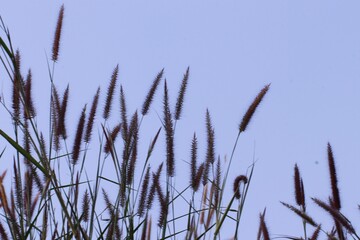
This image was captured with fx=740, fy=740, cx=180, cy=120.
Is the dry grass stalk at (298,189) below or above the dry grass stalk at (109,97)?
below

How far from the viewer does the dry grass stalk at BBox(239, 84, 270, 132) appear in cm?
313

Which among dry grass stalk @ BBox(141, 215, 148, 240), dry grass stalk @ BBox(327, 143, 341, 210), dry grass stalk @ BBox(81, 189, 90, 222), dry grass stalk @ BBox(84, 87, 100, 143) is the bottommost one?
dry grass stalk @ BBox(327, 143, 341, 210)

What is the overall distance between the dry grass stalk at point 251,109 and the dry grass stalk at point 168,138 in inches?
12.0

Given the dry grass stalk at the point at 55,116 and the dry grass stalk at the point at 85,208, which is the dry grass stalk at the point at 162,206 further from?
the dry grass stalk at the point at 55,116

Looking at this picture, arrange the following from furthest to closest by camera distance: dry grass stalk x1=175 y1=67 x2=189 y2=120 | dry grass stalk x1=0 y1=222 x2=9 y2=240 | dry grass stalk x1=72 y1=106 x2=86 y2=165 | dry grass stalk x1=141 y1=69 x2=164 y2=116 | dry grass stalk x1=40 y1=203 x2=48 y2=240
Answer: dry grass stalk x1=141 y1=69 x2=164 y2=116, dry grass stalk x1=175 y1=67 x2=189 y2=120, dry grass stalk x1=72 y1=106 x2=86 y2=165, dry grass stalk x1=40 y1=203 x2=48 y2=240, dry grass stalk x1=0 y1=222 x2=9 y2=240

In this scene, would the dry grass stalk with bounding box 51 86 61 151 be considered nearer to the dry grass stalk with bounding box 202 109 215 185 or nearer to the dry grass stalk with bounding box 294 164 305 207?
the dry grass stalk with bounding box 202 109 215 185

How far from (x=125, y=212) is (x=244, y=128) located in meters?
0.62

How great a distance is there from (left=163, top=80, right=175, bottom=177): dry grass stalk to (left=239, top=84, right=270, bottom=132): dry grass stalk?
304mm

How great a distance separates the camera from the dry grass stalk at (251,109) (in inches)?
123

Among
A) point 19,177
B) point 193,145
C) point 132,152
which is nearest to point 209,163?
point 193,145

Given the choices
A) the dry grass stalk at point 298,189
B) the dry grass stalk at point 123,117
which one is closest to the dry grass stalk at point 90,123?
the dry grass stalk at point 123,117

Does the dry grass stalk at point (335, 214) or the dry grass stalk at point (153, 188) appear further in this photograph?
the dry grass stalk at point (153, 188)

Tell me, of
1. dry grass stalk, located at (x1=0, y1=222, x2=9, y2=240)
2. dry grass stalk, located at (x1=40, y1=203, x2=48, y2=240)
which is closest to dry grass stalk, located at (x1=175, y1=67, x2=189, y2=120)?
dry grass stalk, located at (x1=40, y1=203, x2=48, y2=240)

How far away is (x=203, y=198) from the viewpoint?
10.3 feet
